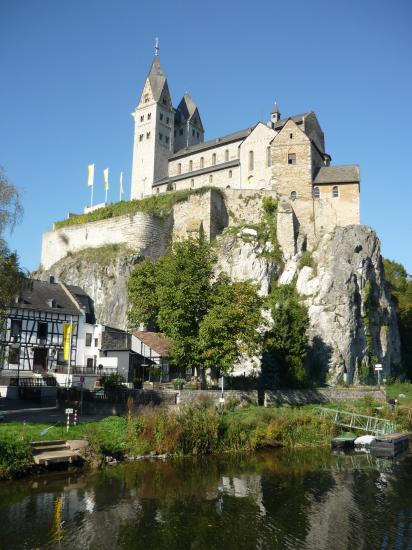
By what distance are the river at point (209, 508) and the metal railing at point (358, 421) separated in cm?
717

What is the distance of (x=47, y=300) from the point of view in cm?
4094

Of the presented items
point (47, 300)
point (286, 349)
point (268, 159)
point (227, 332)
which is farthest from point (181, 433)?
point (268, 159)

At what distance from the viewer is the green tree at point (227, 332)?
2992 cm

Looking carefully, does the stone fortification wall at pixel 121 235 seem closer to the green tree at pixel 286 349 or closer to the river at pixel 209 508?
the green tree at pixel 286 349

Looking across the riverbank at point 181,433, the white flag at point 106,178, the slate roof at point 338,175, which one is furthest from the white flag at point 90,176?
the riverbank at point 181,433

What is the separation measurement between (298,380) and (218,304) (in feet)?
30.1

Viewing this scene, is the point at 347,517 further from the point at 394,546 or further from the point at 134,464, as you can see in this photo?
the point at 134,464

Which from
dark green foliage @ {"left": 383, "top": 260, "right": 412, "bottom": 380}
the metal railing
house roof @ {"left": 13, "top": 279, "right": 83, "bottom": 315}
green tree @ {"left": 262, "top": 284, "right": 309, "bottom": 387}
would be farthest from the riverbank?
dark green foliage @ {"left": 383, "top": 260, "right": 412, "bottom": 380}

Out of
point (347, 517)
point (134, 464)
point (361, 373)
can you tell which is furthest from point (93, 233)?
point (347, 517)

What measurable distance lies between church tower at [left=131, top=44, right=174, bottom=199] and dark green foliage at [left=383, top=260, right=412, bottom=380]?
34.5 metres

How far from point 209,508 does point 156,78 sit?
75308 millimetres

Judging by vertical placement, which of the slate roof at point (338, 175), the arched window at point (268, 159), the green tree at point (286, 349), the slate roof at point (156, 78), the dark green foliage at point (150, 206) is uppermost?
the slate roof at point (156, 78)

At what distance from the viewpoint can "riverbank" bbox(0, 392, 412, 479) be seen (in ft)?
63.9

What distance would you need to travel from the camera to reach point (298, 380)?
1412 inches
